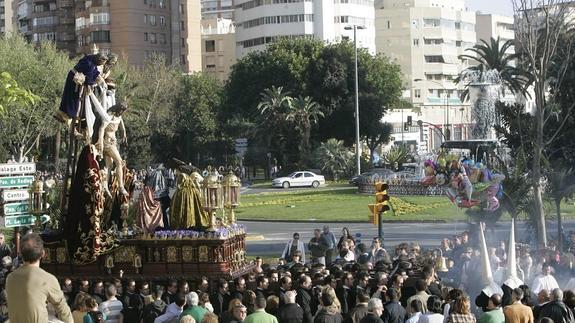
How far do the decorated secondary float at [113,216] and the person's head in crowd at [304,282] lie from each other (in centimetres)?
485

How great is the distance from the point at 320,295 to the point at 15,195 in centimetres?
986

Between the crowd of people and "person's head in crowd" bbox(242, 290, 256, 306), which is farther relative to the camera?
"person's head in crowd" bbox(242, 290, 256, 306)

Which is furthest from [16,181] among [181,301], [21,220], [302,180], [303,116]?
[303,116]

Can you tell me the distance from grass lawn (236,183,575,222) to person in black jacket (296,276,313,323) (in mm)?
26482

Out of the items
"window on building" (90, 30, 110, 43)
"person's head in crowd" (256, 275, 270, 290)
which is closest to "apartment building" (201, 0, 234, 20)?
"window on building" (90, 30, 110, 43)

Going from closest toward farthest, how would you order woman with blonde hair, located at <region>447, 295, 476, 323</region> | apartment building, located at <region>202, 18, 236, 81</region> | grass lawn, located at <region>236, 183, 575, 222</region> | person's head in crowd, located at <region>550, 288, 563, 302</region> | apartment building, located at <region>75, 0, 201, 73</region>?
1. woman with blonde hair, located at <region>447, 295, 476, 323</region>
2. person's head in crowd, located at <region>550, 288, 563, 302</region>
3. grass lawn, located at <region>236, 183, 575, 222</region>
4. apartment building, located at <region>75, 0, 201, 73</region>
5. apartment building, located at <region>202, 18, 236, 81</region>

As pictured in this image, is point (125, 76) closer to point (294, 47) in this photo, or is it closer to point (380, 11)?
point (294, 47)

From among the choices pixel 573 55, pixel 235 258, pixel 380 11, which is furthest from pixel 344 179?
pixel 380 11

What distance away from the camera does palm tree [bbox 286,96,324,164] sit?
75.9 meters

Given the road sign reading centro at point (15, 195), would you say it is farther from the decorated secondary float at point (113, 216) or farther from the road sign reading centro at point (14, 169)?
the decorated secondary float at point (113, 216)

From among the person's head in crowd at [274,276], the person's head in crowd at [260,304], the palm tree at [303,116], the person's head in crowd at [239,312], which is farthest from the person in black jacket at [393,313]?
the palm tree at [303,116]

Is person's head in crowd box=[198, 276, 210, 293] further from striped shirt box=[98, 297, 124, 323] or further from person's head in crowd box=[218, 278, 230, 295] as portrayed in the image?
striped shirt box=[98, 297, 124, 323]

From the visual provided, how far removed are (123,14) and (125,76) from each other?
119 ft

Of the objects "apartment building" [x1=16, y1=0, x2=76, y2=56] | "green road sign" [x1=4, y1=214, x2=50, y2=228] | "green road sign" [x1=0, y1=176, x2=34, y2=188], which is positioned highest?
"apartment building" [x1=16, y1=0, x2=76, y2=56]
